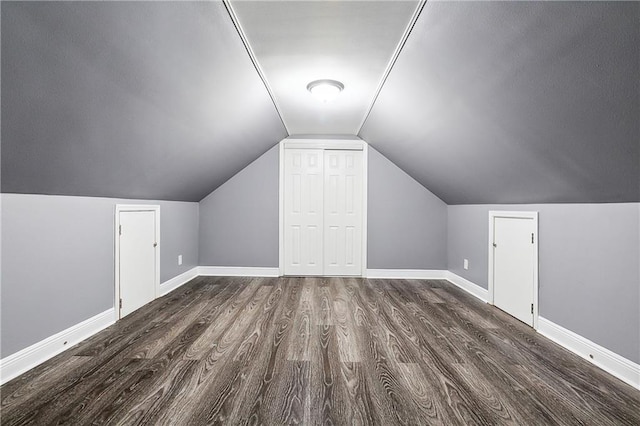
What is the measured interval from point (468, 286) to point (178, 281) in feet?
12.4

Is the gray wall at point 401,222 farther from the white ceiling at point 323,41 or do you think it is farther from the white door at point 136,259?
the white door at point 136,259

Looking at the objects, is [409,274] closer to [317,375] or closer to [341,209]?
[341,209]

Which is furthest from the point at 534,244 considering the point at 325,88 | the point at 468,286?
the point at 325,88

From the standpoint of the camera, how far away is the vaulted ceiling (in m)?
1.29

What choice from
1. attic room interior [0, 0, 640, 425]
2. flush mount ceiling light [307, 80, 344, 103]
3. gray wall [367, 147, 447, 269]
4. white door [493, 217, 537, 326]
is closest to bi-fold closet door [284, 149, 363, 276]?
gray wall [367, 147, 447, 269]

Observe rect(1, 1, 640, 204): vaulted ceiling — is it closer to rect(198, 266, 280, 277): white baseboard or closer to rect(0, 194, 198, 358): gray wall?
rect(0, 194, 198, 358): gray wall

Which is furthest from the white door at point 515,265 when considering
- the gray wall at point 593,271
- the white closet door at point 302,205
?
the white closet door at point 302,205

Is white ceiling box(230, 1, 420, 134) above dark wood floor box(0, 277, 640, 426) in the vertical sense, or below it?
above

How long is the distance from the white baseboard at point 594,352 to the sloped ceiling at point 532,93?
99 cm

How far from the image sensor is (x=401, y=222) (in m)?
4.69

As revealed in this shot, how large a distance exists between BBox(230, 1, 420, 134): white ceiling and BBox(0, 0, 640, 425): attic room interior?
0.02m

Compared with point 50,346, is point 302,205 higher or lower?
higher

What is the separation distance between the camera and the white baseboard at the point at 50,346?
1832mm

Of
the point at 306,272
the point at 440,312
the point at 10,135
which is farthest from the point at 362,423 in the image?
the point at 306,272
